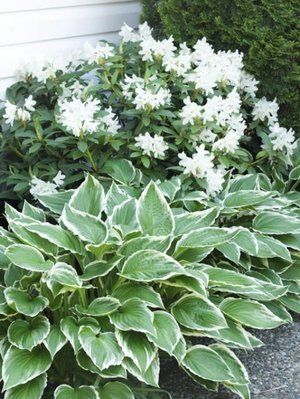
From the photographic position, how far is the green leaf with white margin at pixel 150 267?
2473mm

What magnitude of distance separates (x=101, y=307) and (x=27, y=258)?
325 millimetres

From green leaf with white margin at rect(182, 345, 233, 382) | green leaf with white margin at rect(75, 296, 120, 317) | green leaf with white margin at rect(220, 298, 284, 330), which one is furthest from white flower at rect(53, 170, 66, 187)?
green leaf with white margin at rect(182, 345, 233, 382)

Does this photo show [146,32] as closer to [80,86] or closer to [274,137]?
[80,86]

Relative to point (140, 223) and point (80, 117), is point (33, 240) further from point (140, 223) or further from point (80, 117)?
point (80, 117)

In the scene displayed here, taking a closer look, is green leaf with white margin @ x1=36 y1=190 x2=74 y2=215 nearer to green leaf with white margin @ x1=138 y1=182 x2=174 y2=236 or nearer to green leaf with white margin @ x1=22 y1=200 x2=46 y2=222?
green leaf with white margin @ x1=22 y1=200 x2=46 y2=222

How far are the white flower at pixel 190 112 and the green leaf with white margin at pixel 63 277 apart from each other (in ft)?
3.87

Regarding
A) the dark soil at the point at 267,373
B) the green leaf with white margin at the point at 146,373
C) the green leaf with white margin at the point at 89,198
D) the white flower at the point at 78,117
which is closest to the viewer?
the green leaf with white margin at the point at 146,373

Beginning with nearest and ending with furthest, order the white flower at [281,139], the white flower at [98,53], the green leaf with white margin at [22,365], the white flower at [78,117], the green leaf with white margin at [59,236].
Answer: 1. the green leaf with white margin at [22,365]
2. the green leaf with white margin at [59,236]
3. the white flower at [78,117]
4. the white flower at [98,53]
5. the white flower at [281,139]

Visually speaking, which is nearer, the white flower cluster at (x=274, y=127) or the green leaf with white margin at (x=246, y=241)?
the green leaf with white margin at (x=246, y=241)

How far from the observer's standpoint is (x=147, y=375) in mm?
2375

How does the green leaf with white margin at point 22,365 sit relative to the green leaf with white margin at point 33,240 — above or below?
below

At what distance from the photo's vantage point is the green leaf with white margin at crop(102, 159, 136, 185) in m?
3.24

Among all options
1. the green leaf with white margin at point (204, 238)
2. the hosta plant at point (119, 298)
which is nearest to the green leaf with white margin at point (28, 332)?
the hosta plant at point (119, 298)

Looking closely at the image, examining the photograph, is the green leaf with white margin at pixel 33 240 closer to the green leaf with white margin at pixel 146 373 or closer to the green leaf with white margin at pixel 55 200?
the green leaf with white margin at pixel 55 200
